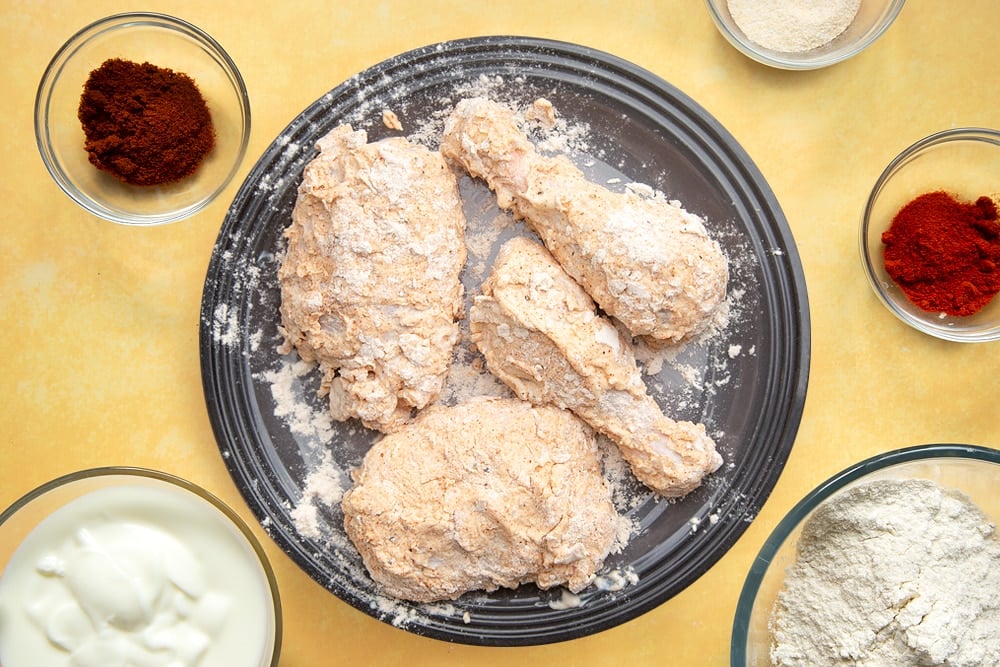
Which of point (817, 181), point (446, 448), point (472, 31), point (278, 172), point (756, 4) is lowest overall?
point (446, 448)

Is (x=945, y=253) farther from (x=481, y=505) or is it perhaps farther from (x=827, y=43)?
(x=481, y=505)

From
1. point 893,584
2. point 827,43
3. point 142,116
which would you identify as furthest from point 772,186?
point 142,116

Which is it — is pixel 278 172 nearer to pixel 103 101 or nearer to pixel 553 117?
pixel 103 101

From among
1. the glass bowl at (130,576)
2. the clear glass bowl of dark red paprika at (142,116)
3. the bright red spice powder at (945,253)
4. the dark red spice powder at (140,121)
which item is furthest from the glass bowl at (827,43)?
the glass bowl at (130,576)

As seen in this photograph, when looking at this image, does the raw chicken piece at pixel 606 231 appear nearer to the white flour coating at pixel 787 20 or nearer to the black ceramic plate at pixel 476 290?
the black ceramic plate at pixel 476 290

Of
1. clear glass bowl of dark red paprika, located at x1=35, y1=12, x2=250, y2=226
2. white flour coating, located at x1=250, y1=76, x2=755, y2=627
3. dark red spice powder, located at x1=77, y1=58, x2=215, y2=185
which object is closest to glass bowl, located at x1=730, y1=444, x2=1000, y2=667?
white flour coating, located at x1=250, y1=76, x2=755, y2=627

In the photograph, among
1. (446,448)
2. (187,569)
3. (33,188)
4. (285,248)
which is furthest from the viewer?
(33,188)

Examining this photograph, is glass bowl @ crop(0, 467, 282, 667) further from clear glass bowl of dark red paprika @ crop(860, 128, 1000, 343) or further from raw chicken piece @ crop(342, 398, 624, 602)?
clear glass bowl of dark red paprika @ crop(860, 128, 1000, 343)

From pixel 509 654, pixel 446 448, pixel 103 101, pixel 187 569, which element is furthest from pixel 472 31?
pixel 509 654
